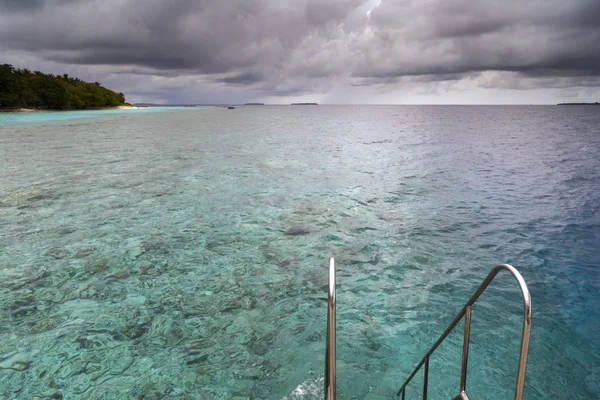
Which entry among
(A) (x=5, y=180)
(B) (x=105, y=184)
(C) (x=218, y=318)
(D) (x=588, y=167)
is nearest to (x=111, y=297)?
(C) (x=218, y=318)

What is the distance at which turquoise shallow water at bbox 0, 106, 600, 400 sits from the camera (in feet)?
16.2

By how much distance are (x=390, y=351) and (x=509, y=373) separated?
169 cm

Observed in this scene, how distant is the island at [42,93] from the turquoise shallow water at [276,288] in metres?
114

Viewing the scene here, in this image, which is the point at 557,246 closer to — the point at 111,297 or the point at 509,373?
the point at 509,373

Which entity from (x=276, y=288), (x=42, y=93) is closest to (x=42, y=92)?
(x=42, y=93)

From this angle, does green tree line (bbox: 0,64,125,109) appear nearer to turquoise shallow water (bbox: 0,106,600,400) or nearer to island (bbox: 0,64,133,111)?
island (bbox: 0,64,133,111)

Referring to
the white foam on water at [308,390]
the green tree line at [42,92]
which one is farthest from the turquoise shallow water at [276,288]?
the green tree line at [42,92]

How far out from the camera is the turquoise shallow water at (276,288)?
4.93 metres

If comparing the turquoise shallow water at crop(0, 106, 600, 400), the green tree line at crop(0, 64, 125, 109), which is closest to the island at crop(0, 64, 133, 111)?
the green tree line at crop(0, 64, 125, 109)

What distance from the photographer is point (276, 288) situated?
24.1 ft

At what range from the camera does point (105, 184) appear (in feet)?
53.7

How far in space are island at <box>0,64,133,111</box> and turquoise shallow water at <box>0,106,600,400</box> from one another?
114 m

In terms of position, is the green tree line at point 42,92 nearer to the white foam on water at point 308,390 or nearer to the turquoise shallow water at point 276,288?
the turquoise shallow water at point 276,288

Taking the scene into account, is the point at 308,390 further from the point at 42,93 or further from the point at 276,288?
the point at 42,93
